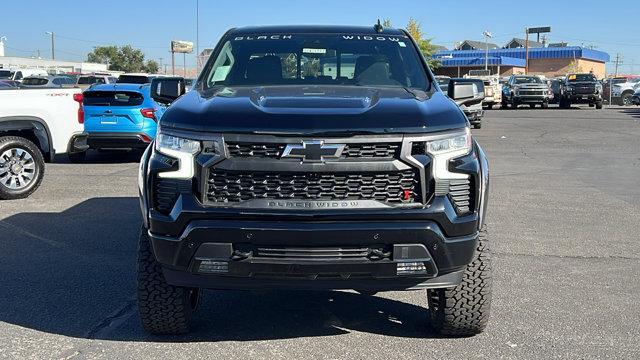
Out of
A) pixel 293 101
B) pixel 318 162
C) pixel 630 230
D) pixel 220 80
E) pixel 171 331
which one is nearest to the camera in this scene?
pixel 318 162

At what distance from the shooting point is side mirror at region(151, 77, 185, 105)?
17.2 feet

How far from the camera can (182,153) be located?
3684 millimetres

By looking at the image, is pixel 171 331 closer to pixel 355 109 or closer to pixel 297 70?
pixel 355 109

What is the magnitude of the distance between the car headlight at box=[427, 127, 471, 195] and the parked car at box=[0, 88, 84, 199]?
284 inches

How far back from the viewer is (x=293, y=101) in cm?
396

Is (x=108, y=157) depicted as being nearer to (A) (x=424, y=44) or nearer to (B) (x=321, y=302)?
(B) (x=321, y=302)

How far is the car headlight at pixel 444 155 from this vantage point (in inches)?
143

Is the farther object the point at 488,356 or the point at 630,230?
the point at 630,230

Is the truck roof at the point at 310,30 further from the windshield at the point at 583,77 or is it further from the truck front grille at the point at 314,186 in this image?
the windshield at the point at 583,77

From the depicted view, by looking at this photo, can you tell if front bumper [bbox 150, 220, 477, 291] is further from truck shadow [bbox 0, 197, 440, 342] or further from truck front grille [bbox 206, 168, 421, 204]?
truck shadow [bbox 0, 197, 440, 342]

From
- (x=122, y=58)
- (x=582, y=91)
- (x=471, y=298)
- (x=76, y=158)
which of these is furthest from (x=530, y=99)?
(x=122, y=58)

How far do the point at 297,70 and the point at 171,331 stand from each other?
2.08 m

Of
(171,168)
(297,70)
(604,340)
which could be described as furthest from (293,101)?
(604,340)

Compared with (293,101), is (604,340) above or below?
below
